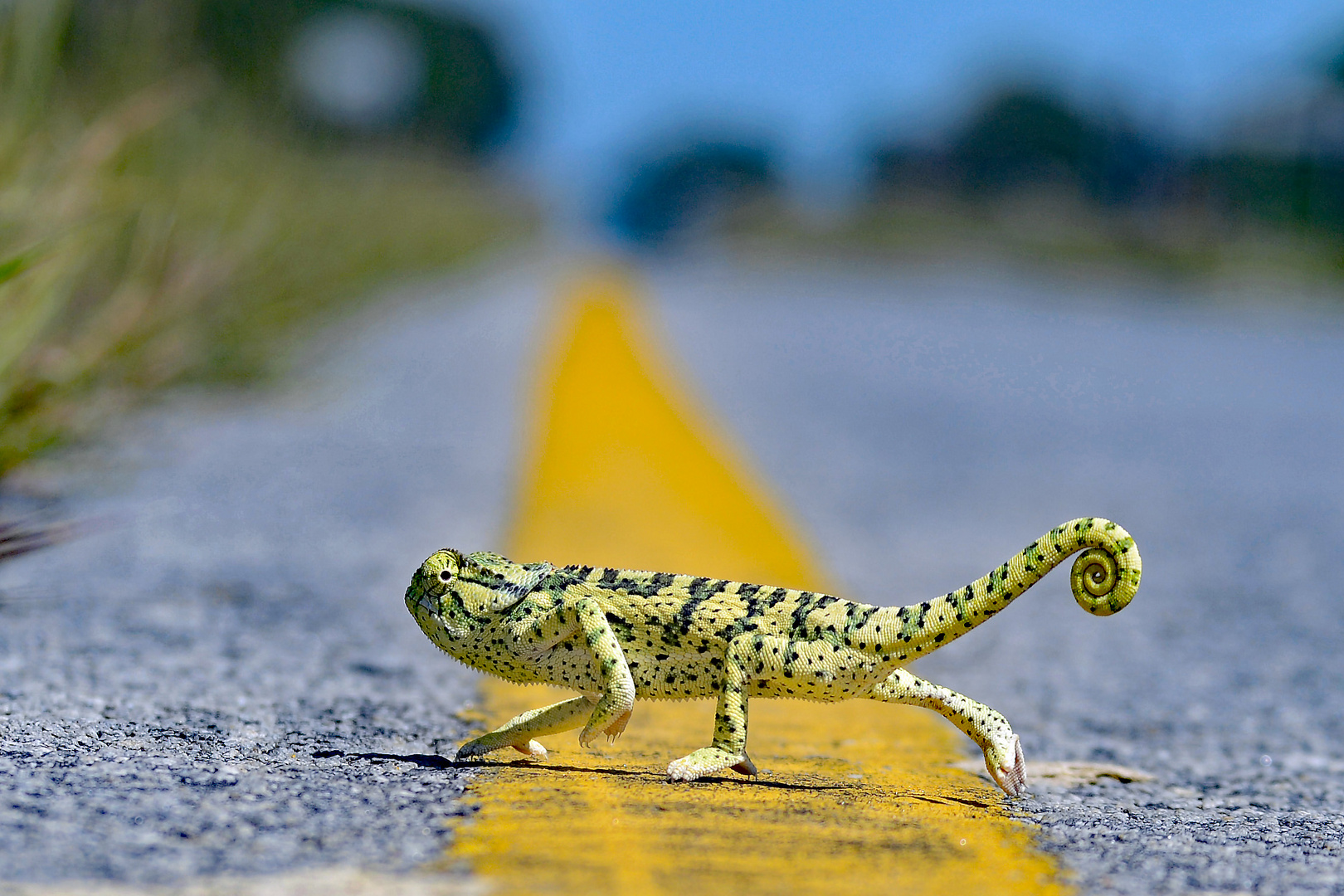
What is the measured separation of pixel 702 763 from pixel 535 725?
0.33 m

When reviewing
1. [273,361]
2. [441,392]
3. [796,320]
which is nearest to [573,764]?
[273,361]

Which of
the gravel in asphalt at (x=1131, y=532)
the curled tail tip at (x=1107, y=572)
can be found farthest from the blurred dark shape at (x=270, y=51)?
the curled tail tip at (x=1107, y=572)

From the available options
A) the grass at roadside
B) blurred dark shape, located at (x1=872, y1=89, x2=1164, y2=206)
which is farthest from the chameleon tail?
blurred dark shape, located at (x1=872, y1=89, x2=1164, y2=206)

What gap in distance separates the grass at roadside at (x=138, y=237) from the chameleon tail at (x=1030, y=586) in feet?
7.96

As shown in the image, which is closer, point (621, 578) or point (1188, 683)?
point (621, 578)

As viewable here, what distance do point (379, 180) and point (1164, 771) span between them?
646 inches

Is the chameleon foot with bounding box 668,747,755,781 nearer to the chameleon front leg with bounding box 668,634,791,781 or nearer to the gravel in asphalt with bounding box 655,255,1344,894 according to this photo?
the chameleon front leg with bounding box 668,634,791,781

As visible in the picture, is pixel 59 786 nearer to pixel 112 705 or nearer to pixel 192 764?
pixel 192 764

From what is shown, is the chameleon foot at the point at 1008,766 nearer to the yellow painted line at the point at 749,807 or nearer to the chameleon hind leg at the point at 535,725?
the yellow painted line at the point at 749,807

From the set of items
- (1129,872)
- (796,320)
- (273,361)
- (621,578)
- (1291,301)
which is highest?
(1291,301)

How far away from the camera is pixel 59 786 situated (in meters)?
2.25

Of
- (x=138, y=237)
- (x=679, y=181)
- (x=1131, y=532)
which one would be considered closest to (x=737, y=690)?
(x=1131, y=532)

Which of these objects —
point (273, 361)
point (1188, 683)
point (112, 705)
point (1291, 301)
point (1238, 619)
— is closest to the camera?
point (112, 705)

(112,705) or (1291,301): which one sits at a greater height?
(1291,301)
